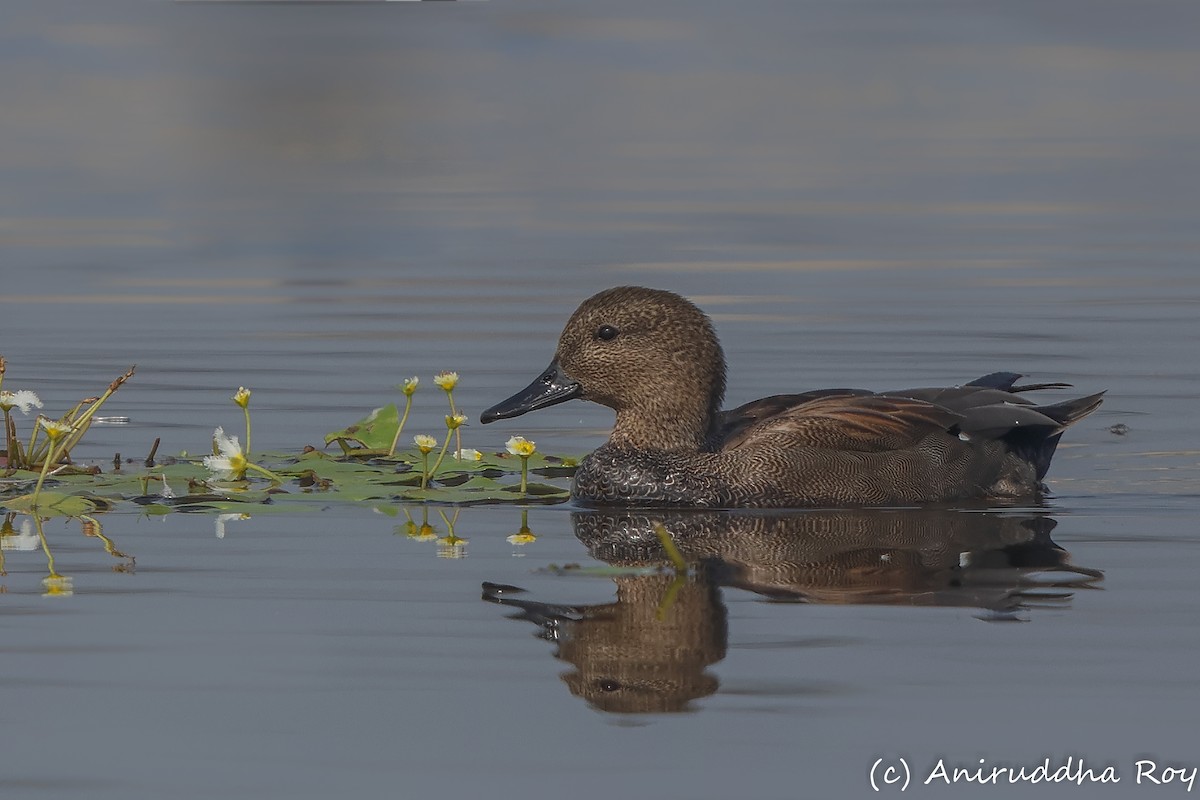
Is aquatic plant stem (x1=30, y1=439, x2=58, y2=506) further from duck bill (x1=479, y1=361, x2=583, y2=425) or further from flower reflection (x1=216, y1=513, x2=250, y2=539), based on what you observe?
duck bill (x1=479, y1=361, x2=583, y2=425)

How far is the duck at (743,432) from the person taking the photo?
366 inches

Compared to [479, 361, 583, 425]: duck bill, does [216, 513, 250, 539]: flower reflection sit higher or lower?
lower

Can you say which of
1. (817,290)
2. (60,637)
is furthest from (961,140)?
(60,637)

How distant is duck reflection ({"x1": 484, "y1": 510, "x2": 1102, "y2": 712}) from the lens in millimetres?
6438

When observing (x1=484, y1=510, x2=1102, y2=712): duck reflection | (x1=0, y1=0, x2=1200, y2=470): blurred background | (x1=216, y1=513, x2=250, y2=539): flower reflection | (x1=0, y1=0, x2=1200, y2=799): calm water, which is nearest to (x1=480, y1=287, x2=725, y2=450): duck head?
(x1=484, y1=510, x2=1102, y2=712): duck reflection

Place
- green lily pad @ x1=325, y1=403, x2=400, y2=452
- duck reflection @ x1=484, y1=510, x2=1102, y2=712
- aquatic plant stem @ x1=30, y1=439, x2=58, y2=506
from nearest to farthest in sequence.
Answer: duck reflection @ x1=484, y1=510, x2=1102, y2=712 → aquatic plant stem @ x1=30, y1=439, x2=58, y2=506 → green lily pad @ x1=325, y1=403, x2=400, y2=452

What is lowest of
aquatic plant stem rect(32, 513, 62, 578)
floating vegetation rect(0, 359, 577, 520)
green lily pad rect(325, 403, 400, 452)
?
aquatic plant stem rect(32, 513, 62, 578)

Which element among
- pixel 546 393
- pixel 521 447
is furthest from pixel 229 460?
pixel 546 393

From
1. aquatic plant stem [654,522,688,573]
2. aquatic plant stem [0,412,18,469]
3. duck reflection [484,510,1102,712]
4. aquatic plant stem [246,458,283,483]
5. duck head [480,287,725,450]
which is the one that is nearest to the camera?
duck reflection [484,510,1102,712]

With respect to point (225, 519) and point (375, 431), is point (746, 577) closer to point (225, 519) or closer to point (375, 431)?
point (225, 519)

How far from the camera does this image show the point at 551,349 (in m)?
13.1

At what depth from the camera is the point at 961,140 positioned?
24.3 metres

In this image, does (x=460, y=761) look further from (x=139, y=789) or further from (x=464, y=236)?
(x=464, y=236)

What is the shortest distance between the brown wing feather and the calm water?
1.26ft
